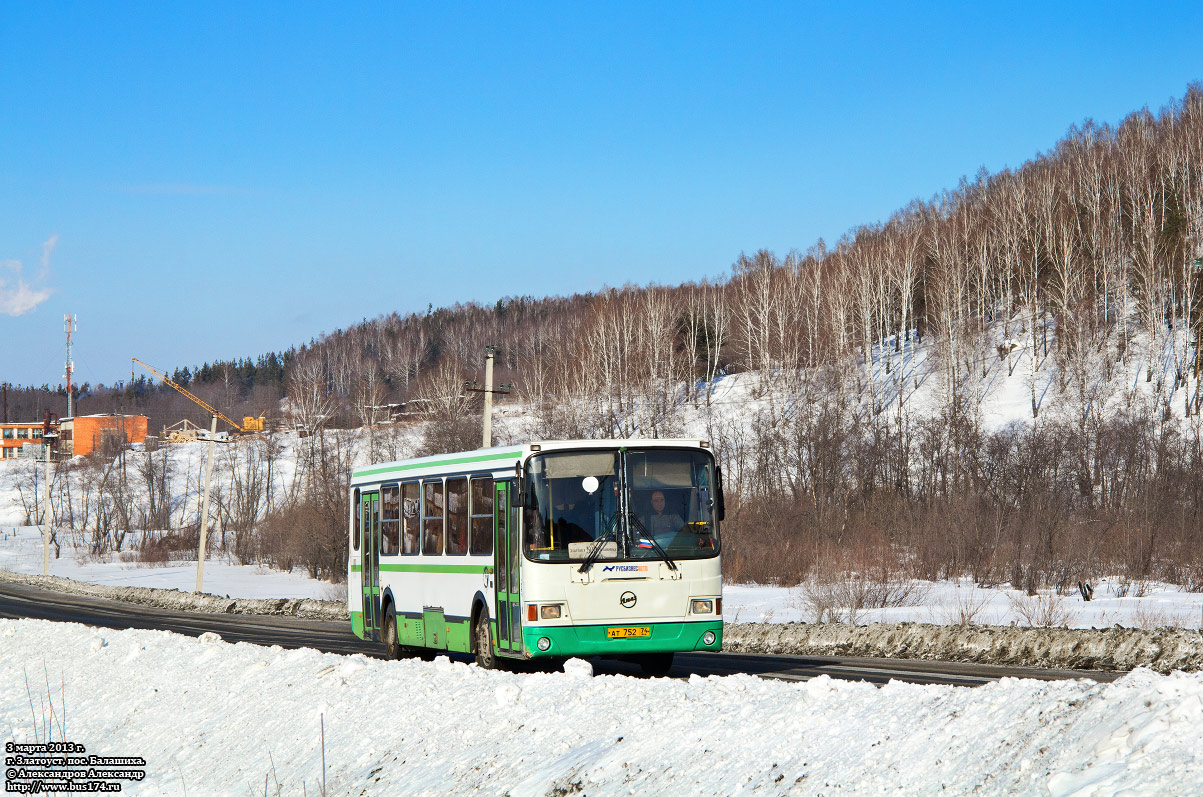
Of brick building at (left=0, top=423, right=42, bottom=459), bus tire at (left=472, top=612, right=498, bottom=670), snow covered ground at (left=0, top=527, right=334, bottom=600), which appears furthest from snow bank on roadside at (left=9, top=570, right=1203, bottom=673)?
brick building at (left=0, top=423, right=42, bottom=459)

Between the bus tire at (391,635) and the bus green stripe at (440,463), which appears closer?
the bus green stripe at (440,463)

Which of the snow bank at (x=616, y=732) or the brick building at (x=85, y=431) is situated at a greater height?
the brick building at (x=85, y=431)

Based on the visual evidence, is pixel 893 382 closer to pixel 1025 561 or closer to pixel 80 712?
pixel 1025 561

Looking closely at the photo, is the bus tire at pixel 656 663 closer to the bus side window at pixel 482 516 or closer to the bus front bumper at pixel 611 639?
the bus front bumper at pixel 611 639

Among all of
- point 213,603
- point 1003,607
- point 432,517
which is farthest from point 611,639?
point 213,603

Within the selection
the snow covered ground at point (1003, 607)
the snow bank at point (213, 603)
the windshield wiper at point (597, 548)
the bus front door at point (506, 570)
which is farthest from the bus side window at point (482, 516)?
the snow bank at point (213, 603)

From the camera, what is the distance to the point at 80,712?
15.9m

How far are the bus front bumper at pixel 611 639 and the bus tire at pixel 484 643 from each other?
1.32 m

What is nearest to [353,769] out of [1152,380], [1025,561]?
[1025,561]

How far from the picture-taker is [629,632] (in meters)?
15.6

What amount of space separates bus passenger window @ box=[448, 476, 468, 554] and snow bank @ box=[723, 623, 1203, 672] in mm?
7218

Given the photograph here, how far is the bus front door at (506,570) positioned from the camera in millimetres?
15750

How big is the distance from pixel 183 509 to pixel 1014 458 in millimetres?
90535

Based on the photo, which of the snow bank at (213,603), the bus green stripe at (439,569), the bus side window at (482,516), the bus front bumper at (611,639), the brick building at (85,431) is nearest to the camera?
the bus front bumper at (611,639)
